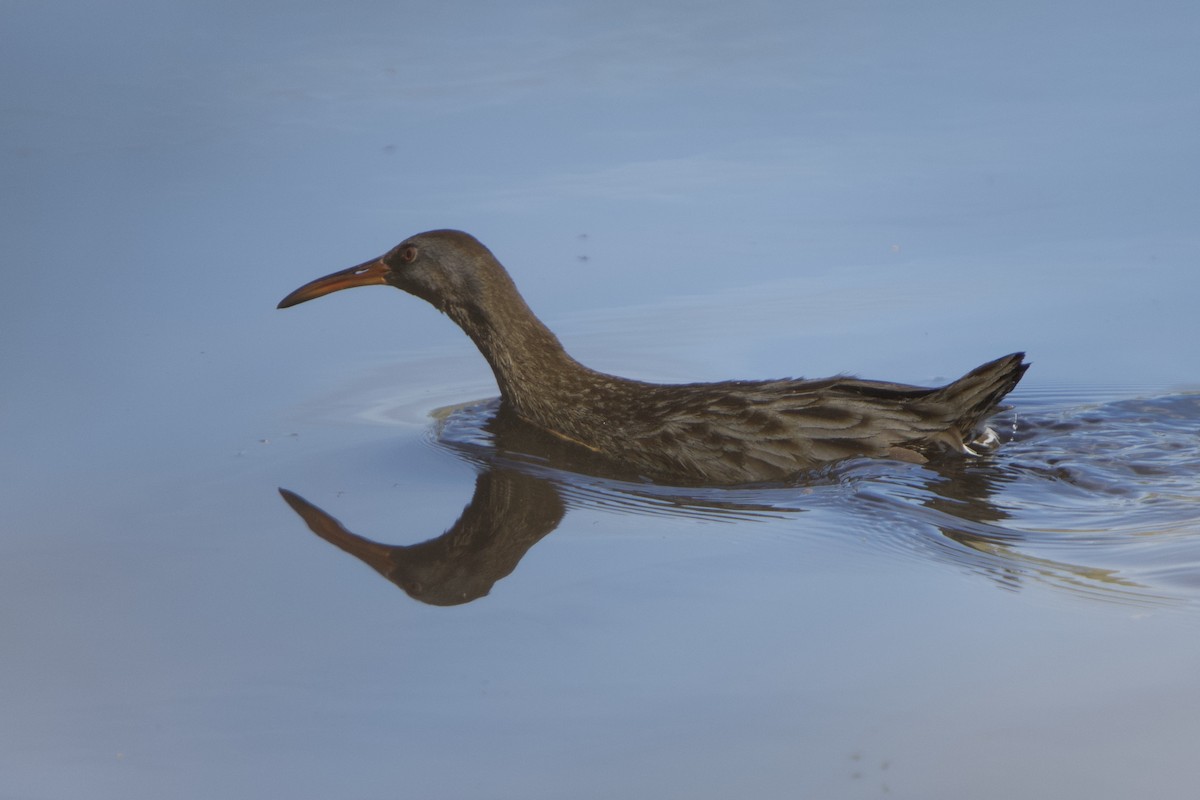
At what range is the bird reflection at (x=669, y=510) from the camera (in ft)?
20.2

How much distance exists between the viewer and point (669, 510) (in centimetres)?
700

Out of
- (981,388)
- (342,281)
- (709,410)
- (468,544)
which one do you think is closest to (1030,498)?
(981,388)

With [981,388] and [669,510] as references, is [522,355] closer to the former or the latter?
[669,510]

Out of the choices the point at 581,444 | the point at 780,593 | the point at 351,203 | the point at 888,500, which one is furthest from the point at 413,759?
the point at 351,203

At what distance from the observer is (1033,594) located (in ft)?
19.4

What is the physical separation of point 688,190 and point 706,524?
433cm

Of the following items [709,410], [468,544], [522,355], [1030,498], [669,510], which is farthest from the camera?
[522,355]

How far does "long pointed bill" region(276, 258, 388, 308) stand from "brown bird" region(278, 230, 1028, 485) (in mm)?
13

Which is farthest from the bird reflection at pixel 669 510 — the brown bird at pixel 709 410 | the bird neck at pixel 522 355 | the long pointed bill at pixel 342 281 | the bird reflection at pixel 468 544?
the long pointed bill at pixel 342 281

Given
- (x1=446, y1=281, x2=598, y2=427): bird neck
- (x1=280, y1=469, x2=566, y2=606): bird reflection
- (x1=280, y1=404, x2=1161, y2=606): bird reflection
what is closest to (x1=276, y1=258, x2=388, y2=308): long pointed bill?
(x1=446, y1=281, x2=598, y2=427): bird neck

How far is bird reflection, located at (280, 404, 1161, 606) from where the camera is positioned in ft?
20.2

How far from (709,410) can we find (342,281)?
2177 millimetres

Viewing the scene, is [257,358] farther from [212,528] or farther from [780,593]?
[780,593]

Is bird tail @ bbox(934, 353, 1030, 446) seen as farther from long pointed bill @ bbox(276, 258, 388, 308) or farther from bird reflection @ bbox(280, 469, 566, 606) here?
long pointed bill @ bbox(276, 258, 388, 308)
